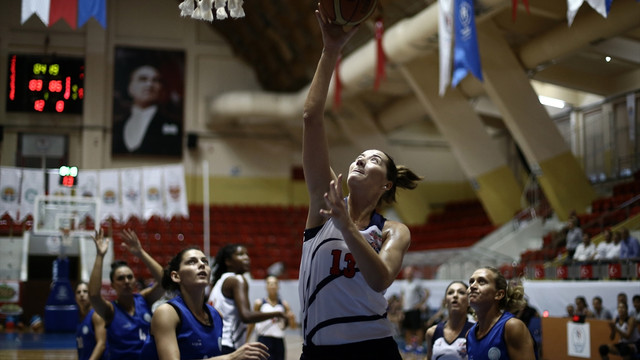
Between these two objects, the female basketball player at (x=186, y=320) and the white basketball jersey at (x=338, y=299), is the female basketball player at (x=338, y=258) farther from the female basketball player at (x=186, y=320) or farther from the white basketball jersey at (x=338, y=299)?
the female basketball player at (x=186, y=320)

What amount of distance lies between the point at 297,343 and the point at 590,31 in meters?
8.16

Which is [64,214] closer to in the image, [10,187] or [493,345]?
[10,187]

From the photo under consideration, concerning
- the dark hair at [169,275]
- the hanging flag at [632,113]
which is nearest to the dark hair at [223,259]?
the dark hair at [169,275]

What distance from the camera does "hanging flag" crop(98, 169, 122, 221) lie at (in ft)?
56.0

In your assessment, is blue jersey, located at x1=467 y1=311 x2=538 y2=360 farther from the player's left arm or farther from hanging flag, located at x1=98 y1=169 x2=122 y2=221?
hanging flag, located at x1=98 y1=169 x2=122 y2=221

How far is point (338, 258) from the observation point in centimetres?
266

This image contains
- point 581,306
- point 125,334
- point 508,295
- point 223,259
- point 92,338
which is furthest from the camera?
point 581,306

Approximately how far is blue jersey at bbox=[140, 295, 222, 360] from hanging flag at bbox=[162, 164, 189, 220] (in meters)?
14.2

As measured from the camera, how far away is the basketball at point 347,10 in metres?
2.67

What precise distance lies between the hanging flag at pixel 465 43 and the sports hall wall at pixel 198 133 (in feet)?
38.4

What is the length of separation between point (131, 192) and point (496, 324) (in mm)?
14780

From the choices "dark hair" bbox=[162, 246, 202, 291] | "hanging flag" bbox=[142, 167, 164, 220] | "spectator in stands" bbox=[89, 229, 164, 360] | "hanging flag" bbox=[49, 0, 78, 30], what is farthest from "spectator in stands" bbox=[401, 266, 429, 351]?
"dark hair" bbox=[162, 246, 202, 291]

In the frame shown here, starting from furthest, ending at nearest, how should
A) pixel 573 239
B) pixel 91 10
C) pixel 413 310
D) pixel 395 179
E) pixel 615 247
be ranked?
pixel 413 310 < pixel 573 239 < pixel 615 247 < pixel 91 10 < pixel 395 179

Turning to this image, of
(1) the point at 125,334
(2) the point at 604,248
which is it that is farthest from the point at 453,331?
(2) the point at 604,248
